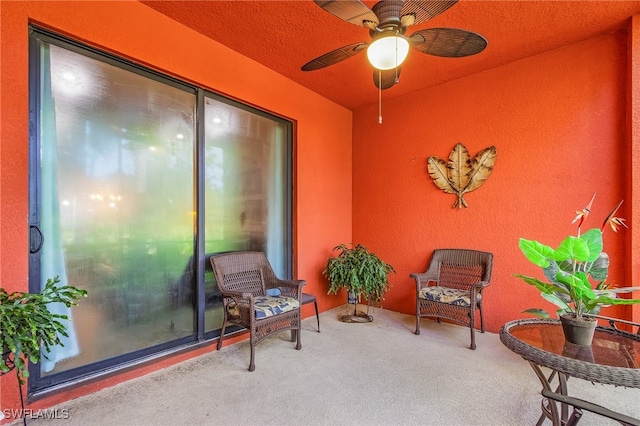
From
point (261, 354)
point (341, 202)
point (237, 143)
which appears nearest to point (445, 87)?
point (341, 202)

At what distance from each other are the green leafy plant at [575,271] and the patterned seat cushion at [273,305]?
182 centimetres

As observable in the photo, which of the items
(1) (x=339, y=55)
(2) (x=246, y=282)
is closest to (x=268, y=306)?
(2) (x=246, y=282)

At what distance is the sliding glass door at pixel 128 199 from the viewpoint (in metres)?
1.99

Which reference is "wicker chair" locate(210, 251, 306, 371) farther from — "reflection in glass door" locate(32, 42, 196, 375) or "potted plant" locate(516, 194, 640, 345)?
"potted plant" locate(516, 194, 640, 345)

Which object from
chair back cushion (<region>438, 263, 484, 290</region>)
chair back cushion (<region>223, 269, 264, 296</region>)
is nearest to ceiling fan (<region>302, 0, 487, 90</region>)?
chair back cushion (<region>223, 269, 264, 296</region>)

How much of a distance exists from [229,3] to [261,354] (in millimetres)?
2890

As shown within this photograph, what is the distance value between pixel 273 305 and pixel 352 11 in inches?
86.7

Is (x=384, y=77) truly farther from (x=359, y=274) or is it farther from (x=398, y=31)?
(x=359, y=274)

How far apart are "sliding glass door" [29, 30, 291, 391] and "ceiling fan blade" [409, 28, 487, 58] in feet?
6.40

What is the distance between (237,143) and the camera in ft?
10.2

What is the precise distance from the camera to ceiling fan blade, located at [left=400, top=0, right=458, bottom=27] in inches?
60.1

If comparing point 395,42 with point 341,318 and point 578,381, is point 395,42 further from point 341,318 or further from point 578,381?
point 341,318

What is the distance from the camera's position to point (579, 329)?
1.50 metres

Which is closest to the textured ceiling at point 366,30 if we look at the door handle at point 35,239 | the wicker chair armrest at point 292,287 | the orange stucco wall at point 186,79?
the orange stucco wall at point 186,79
